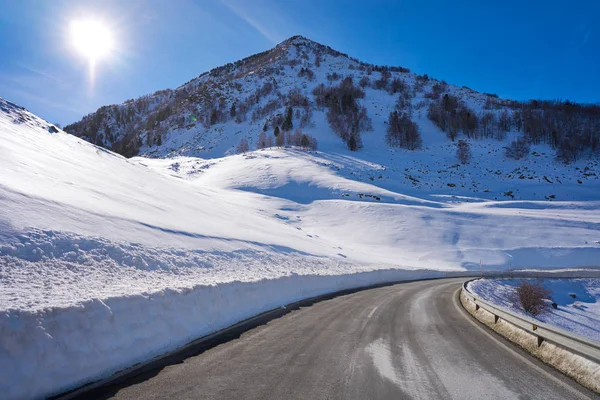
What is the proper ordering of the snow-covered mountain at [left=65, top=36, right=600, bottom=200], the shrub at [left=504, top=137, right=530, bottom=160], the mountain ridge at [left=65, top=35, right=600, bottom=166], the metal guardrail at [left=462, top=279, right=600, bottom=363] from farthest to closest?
the mountain ridge at [left=65, top=35, right=600, bottom=166]
the shrub at [left=504, top=137, right=530, bottom=160]
the snow-covered mountain at [left=65, top=36, right=600, bottom=200]
the metal guardrail at [left=462, top=279, right=600, bottom=363]

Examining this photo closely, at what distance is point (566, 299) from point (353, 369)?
30.1m

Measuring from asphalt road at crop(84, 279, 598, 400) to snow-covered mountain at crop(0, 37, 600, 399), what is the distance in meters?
1.24

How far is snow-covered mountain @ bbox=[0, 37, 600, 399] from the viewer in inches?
232

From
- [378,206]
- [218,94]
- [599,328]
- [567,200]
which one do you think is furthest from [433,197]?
[218,94]

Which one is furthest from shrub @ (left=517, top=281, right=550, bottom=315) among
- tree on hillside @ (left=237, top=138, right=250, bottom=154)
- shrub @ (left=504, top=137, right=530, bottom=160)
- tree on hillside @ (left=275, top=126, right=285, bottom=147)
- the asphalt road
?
tree on hillside @ (left=237, top=138, right=250, bottom=154)

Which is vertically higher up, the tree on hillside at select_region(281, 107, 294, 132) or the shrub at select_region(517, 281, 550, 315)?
the tree on hillside at select_region(281, 107, 294, 132)

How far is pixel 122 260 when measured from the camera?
995 cm

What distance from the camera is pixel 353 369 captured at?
17.4ft

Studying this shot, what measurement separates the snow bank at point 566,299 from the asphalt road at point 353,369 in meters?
12.3

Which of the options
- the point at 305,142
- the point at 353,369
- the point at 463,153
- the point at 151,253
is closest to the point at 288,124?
the point at 305,142

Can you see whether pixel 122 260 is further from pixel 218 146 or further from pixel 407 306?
pixel 218 146

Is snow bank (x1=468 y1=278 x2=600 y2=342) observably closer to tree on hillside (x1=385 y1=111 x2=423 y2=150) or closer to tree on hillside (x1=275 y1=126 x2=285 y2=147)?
tree on hillside (x1=385 y1=111 x2=423 y2=150)

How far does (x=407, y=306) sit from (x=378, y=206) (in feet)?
126

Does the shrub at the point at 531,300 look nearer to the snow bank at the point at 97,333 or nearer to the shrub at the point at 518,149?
the snow bank at the point at 97,333
